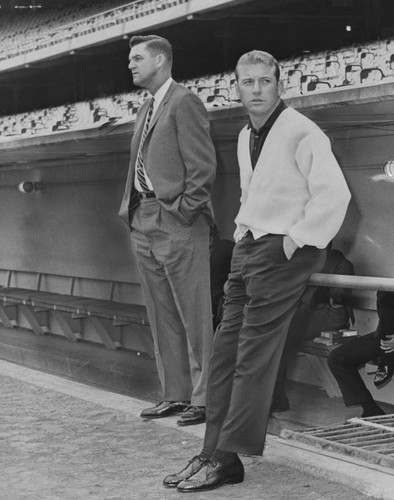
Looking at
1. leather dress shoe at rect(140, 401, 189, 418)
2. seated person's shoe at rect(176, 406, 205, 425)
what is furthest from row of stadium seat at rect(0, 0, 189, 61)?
seated person's shoe at rect(176, 406, 205, 425)

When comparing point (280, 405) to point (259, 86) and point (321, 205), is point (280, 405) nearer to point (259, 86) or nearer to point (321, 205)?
point (321, 205)

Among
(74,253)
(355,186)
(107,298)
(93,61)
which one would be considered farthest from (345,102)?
(93,61)

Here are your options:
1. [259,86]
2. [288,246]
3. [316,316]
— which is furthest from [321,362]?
[259,86]

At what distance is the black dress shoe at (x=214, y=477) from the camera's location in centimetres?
440

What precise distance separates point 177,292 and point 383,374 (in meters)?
1.18

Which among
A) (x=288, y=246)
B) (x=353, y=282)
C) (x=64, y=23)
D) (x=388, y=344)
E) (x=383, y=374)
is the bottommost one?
(x=383, y=374)

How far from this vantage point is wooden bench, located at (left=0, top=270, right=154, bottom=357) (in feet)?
28.0

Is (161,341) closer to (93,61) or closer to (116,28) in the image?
(116,28)

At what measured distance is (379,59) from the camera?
7199mm

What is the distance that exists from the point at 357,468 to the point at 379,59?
3432 mm

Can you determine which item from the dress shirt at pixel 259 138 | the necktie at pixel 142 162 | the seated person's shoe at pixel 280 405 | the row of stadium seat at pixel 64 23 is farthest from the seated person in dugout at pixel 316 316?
the row of stadium seat at pixel 64 23

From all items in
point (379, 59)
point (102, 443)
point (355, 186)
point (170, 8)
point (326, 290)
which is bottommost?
point (102, 443)

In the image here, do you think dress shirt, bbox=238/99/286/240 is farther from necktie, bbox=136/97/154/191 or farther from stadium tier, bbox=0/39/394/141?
necktie, bbox=136/97/154/191

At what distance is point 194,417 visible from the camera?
5.57 meters
